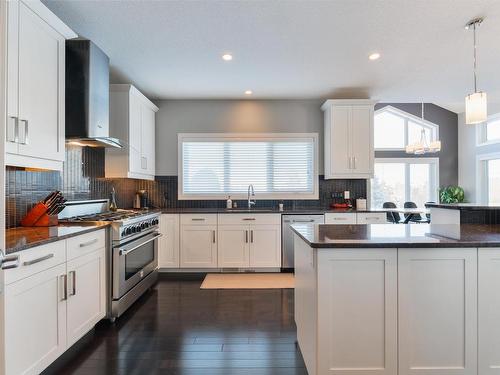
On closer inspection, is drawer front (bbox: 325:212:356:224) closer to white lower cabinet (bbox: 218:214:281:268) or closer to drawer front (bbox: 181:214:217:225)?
white lower cabinet (bbox: 218:214:281:268)

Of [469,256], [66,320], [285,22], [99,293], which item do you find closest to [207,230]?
[99,293]

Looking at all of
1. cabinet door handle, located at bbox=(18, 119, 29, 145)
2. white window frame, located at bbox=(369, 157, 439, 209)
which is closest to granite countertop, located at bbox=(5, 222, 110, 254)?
cabinet door handle, located at bbox=(18, 119, 29, 145)

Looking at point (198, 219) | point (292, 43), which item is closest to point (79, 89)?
point (292, 43)

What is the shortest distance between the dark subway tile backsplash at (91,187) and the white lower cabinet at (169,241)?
0.63 meters

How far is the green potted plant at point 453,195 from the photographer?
6.53 m

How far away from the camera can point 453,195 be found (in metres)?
6.55

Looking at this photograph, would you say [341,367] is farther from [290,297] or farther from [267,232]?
[267,232]

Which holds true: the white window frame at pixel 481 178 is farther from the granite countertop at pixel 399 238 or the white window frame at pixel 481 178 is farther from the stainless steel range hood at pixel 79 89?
the stainless steel range hood at pixel 79 89

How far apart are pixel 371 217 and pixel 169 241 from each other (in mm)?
2863

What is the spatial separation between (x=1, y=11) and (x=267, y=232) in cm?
354

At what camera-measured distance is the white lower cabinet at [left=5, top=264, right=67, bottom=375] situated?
5.23 feet

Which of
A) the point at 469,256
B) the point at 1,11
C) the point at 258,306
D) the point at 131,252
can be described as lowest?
the point at 258,306

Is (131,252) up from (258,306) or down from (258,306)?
up

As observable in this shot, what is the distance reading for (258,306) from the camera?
3.11 meters
